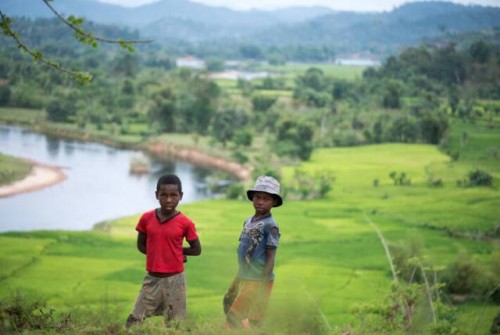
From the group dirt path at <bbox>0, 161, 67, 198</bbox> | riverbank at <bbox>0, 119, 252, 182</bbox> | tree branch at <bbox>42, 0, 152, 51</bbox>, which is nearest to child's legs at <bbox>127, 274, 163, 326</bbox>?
tree branch at <bbox>42, 0, 152, 51</bbox>

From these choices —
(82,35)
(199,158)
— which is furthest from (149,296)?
(199,158)

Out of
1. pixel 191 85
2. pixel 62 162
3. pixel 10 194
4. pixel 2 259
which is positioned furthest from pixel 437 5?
pixel 2 259

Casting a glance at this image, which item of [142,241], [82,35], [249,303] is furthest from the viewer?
[142,241]

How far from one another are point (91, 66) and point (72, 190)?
5815 cm

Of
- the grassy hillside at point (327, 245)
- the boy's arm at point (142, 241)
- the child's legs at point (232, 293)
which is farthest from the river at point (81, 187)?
the child's legs at point (232, 293)

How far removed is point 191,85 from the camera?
2965 inches

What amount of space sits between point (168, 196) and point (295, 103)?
Result: 69470 mm

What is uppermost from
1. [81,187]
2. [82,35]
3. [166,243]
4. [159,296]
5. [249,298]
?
[82,35]

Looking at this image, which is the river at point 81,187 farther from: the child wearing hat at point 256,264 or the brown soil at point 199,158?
the child wearing hat at point 256,264

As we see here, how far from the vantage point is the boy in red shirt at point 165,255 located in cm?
550

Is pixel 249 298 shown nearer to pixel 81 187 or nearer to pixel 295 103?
pixel 81 187

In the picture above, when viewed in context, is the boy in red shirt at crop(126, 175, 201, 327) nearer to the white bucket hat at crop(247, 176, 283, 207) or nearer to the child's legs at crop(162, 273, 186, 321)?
the child's legs at crop(162, 273, 186, 321)

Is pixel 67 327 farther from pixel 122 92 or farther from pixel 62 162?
pixel 122 92

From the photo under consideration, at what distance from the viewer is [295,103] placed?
7431 centimetres
